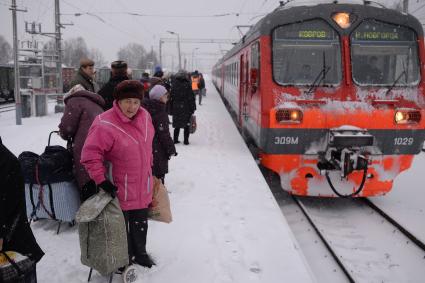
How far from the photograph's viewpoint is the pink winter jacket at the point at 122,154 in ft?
9.98

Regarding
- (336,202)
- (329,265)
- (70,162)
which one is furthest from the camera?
(336,202)

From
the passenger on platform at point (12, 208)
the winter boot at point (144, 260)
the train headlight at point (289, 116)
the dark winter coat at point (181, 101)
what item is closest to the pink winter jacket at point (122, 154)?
the winter boot at point (144, 260)

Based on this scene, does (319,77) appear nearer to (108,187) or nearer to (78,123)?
(78,123)

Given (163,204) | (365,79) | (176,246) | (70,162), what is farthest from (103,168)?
(365,79)

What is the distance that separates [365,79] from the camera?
6512 mm

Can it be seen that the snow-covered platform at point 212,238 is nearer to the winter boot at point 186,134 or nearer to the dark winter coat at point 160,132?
the dark winter coat at point 160,132

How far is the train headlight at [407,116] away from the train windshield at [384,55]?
479mm

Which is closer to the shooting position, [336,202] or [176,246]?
[176,246]

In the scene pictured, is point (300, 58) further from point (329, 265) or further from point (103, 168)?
point (103, 168)

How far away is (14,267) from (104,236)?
0.82m

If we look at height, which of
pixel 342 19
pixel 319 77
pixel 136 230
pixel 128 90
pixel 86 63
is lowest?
pixel 136 230

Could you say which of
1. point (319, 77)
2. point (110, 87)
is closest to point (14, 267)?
point (110, 87)

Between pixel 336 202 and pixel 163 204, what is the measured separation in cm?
436

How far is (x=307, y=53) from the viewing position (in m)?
6.49
